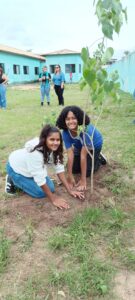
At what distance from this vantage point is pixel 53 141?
2674 millimetres

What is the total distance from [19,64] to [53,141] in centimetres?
2549

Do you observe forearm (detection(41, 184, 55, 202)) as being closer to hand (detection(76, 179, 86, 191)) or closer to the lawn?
the lawn

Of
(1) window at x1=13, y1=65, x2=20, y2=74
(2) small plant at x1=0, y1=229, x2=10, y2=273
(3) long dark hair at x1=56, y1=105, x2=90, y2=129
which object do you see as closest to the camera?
(2) small plant at x1=0, y1=229, x2=10, y2=273

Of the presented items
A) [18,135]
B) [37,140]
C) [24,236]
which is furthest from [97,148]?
[18,135]

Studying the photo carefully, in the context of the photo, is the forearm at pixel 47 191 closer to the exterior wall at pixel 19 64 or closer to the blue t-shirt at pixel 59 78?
the blue t-shirt at pixel 59 78

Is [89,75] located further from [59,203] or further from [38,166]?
[59,203]

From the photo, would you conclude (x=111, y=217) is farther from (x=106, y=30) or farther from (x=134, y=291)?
(x=106, y=30)

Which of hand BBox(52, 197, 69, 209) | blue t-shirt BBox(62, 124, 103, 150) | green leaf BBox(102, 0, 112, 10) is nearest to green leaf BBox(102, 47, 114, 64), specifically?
green leaf BBox(102, 0, 112, 10)

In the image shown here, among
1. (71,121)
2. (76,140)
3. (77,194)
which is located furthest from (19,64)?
(77,194)

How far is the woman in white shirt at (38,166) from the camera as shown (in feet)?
8.80

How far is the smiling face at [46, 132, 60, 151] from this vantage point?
2650 millimetres

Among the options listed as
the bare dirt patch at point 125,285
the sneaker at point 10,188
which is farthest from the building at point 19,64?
the bare dirt patch at point 125,285

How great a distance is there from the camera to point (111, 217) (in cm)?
273

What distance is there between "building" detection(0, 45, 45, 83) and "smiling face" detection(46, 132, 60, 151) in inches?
867
